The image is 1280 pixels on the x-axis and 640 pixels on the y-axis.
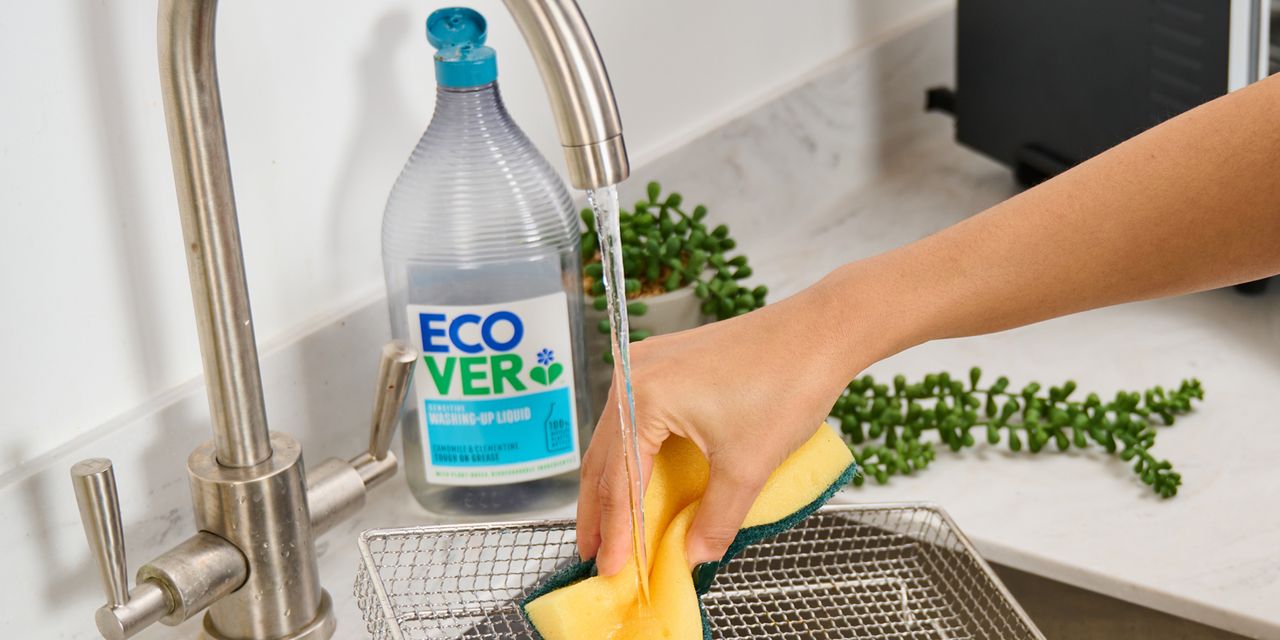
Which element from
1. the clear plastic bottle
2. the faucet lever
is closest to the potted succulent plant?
the clear plastic bottle

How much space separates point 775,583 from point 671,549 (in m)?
0.15

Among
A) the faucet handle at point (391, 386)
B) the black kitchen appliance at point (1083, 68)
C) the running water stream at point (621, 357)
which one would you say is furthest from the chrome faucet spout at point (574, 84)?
the black kitchen appliance at point (1083, 68)

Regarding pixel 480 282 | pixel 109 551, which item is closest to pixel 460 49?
pixel 480 282

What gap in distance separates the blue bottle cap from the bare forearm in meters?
0.25

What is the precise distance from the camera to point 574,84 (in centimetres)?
51

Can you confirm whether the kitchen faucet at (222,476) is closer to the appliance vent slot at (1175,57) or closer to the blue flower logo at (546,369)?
the blue flower logo at (546,369)

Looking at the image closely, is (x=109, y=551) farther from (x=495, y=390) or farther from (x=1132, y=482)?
(x=1132, y=482)

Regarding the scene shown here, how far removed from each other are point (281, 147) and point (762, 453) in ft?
1.18

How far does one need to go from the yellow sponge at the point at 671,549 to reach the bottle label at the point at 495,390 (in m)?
0.15

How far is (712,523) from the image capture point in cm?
68

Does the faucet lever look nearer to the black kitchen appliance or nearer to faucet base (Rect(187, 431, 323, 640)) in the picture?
faucet base (Rect(187, 431, 323, 640))

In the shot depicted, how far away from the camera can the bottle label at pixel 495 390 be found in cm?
82

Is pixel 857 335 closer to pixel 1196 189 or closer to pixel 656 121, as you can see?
pixel 1196 189

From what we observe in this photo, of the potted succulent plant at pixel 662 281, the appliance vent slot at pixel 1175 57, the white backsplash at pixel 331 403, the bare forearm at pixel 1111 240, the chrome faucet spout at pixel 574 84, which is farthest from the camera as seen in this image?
the appliance vent slot at pixel 1175 57
